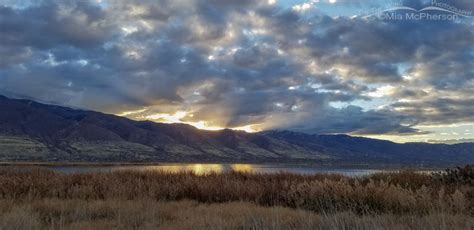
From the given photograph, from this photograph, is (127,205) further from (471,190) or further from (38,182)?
(471,190)

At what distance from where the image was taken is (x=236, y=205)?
11633 millimetres

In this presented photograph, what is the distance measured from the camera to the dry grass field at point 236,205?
799cm

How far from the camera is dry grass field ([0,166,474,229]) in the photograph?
7.99 metres

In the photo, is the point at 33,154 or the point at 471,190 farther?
the point at 33,154

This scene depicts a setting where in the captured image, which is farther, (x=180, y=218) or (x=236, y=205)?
(x=236, y=205)

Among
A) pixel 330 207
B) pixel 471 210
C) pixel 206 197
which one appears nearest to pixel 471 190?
pixel 471 210

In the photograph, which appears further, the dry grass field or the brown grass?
the dry grass field

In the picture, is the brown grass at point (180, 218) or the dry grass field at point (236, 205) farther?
the dry grass field at point (236, 205)

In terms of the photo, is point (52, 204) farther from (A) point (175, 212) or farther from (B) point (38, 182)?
(B) point (38, 182)

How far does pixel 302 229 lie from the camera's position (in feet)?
23.6

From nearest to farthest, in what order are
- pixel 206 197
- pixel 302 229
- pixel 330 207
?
pixel 302 229, pixel 330 207, pixel 206 197

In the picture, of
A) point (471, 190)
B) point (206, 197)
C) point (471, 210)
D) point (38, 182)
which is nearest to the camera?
point (471, 210)

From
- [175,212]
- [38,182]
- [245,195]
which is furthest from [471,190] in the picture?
[38,182]

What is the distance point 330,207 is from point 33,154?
191009mm
